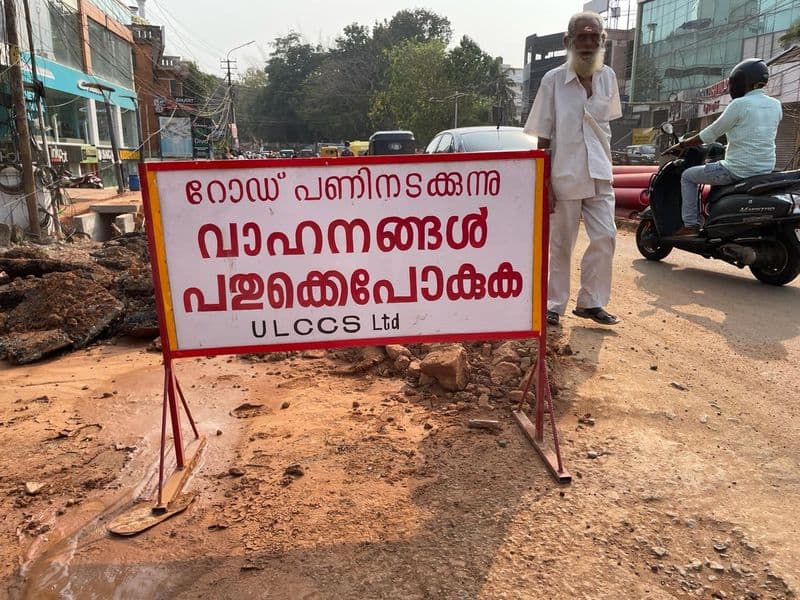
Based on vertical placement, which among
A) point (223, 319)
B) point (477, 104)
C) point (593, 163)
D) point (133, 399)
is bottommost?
point (133, 399)

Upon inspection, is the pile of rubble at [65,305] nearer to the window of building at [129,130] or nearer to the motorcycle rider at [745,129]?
the motorcycle rider at [745,129]

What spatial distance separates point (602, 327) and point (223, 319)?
2850mm

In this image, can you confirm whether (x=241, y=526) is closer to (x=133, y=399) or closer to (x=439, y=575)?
(x=439, y=575)

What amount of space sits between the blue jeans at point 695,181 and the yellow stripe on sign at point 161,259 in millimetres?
5017

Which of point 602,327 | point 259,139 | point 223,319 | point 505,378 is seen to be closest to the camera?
point 223,319

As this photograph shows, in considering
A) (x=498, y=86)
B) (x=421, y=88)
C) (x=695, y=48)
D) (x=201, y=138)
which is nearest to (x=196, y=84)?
(x=201, y=138)

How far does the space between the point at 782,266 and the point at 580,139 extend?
288 centimetres

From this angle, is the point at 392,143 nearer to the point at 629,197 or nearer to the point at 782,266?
the point at 629,197

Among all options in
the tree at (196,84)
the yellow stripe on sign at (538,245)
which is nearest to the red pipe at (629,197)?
the yellow stripe on sign at (538,245)

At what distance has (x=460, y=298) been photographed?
2.73m

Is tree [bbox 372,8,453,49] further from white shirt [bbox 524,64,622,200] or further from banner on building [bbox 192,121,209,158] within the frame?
white shirt [bbox 524,64,622,200]

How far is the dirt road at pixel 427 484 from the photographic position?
2102 millimetres

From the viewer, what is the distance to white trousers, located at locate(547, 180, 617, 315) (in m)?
4.10

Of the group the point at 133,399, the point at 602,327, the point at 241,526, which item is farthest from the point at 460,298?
the point at 133,399
